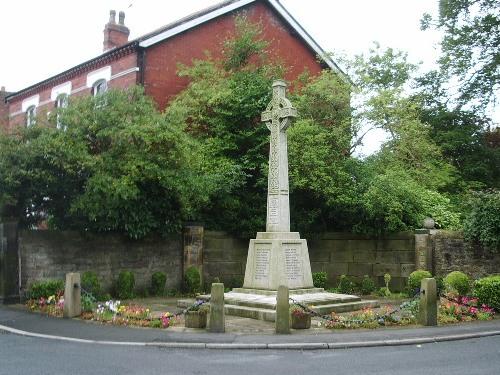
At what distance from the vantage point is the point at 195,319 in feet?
37.5

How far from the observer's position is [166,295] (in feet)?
62.8

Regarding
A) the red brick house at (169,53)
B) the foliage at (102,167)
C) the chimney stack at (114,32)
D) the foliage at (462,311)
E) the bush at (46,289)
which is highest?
the chimney stack at (114,32)

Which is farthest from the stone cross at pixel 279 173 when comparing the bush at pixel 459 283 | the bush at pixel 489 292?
the bush at pixel 459 283

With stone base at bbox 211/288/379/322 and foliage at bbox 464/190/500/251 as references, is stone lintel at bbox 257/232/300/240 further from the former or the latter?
foliage at bbox 464/190/500/251

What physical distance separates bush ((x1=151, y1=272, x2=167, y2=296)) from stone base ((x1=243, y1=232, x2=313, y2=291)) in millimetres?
5175

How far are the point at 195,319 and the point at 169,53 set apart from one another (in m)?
15.6

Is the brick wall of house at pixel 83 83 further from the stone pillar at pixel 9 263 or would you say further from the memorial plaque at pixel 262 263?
the memorial plaque at pixel 262 263

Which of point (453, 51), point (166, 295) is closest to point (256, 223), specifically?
point (166, 295)

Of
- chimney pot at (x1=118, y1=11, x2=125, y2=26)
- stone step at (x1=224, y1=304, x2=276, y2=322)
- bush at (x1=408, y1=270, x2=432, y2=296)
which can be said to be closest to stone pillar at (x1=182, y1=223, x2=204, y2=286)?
stone step at (x1=224, y1=304, x2=276, y2=322)

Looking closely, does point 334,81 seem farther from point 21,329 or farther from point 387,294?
point 21,329

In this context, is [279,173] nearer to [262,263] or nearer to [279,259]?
A: [279,259]

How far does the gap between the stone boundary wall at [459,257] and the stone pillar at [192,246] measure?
790 centimetres

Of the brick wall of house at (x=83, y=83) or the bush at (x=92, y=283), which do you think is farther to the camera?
the brick wall of house at (x=83, y=83)

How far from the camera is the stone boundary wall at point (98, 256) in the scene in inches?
652
